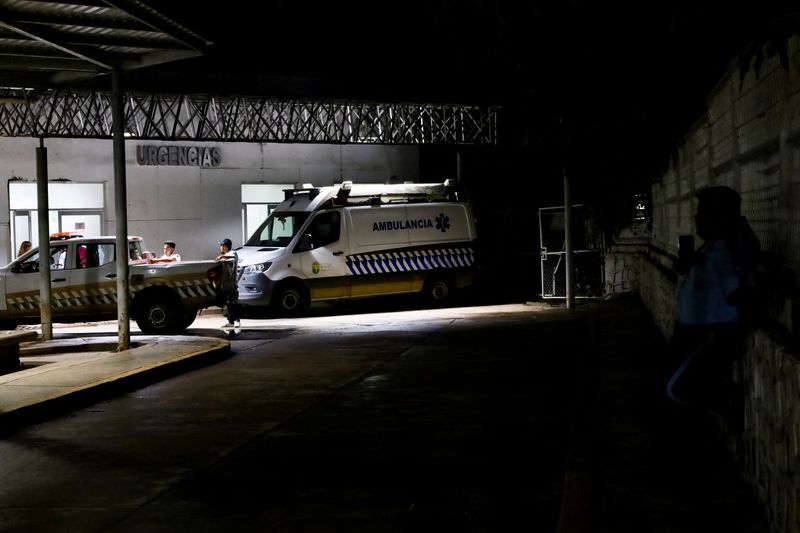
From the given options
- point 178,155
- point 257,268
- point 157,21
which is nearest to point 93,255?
point 257,268

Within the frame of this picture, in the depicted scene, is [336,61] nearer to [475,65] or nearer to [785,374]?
[475,65]

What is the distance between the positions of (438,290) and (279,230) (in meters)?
4.11

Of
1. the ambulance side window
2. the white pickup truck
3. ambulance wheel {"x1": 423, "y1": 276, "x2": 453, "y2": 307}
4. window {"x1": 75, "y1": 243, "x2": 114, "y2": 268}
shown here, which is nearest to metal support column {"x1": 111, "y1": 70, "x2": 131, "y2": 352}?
the white pickup truck

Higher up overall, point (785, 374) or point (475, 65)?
point (475, 65)

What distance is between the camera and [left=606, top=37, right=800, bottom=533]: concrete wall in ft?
16.5

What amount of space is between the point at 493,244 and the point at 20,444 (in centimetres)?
2518

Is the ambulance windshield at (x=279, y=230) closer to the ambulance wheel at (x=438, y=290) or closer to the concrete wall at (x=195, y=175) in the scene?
the ambulance wheel at (x=438, y=290)

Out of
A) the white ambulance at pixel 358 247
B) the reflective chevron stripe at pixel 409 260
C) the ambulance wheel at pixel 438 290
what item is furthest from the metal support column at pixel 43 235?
the ambulance wheel at pixel 438 290

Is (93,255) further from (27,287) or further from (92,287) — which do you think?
(27,287)

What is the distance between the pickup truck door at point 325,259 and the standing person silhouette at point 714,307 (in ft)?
57.1

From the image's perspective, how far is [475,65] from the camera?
715 cm

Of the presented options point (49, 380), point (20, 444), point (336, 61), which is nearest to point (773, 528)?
point (20, 444)

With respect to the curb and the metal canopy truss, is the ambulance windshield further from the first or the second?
the curb

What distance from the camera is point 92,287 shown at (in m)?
18.9
